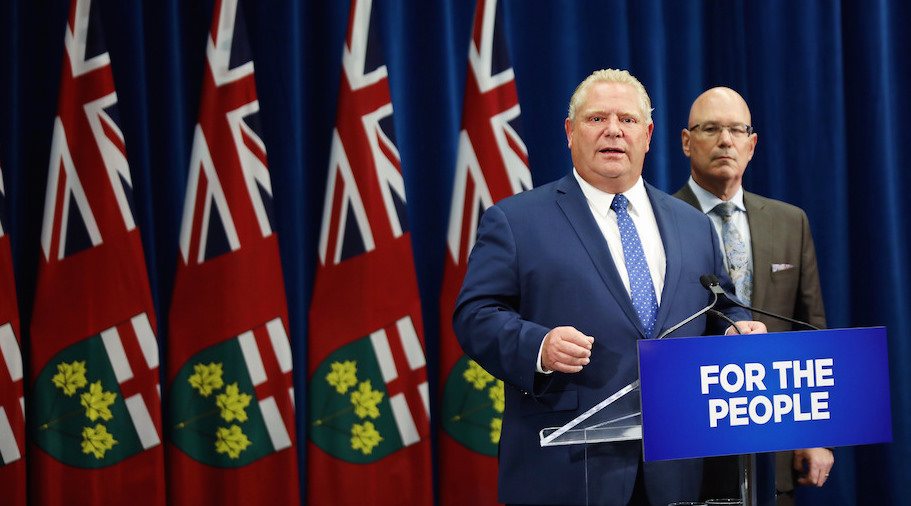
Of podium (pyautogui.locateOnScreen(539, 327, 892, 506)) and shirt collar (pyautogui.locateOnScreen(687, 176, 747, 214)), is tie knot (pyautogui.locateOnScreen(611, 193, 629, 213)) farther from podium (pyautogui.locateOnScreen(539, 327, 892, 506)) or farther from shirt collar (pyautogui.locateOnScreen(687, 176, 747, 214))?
shirt collar (pyautogui.locateOnScreen(687, 176, 747, 214))

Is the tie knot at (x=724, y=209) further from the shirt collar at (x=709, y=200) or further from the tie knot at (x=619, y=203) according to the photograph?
the tie knot at (x=619, y=203)

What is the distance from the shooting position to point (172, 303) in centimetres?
323

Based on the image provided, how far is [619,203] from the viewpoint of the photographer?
202cm

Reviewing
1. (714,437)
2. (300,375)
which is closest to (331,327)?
(300,375)

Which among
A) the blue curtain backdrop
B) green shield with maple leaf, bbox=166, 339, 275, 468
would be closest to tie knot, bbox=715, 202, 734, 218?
the blue curtain backdrop

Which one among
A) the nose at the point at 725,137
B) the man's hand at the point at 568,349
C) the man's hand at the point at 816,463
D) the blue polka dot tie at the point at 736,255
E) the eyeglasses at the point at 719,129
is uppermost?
the eyeglasses at the point at 719,129

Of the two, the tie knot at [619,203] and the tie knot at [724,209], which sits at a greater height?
the tie knot at [724,209]

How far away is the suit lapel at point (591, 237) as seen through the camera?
1.85 meters

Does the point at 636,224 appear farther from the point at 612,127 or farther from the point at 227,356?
the point at 227,356

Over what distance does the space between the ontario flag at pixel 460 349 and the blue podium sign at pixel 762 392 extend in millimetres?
1993

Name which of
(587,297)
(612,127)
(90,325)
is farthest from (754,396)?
(90,325)

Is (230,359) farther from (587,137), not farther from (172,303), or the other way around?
(587,137)

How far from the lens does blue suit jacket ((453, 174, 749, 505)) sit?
174 centimetres

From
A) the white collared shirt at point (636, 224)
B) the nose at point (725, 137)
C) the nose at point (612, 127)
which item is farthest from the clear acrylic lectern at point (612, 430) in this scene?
the nose at point (725, 137)
